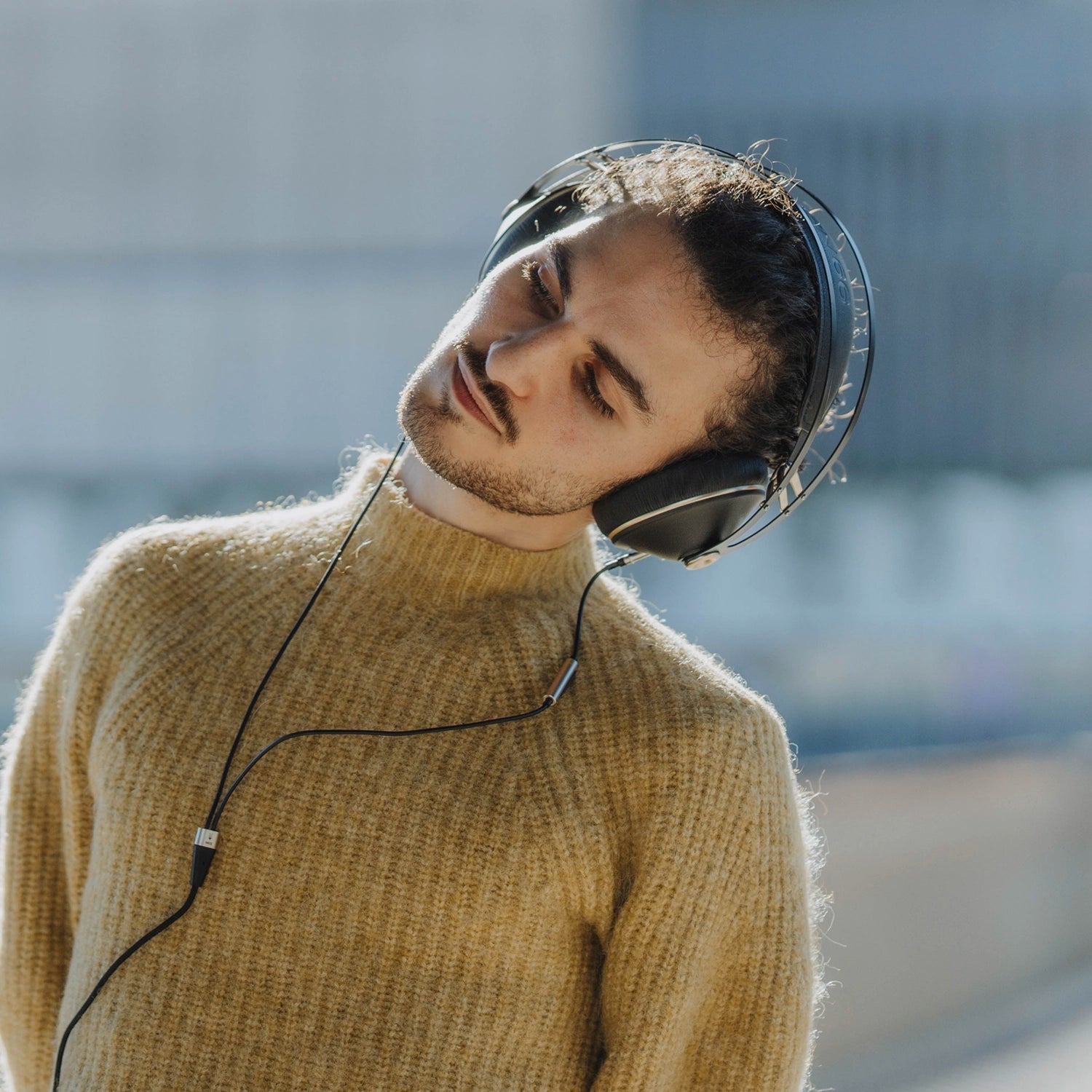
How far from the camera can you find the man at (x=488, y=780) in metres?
0.82

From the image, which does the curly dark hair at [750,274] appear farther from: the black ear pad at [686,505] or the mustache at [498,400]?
the mustache at [498,400]

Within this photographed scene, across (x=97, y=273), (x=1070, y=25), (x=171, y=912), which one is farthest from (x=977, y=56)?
(x=171, y=912)

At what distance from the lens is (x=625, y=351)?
852 mm

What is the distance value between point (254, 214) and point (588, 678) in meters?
4.05

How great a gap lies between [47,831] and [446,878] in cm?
38

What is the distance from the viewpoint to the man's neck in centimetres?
93

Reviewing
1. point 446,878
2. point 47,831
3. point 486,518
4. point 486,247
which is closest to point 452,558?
point 486,518

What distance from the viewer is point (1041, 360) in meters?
4.59

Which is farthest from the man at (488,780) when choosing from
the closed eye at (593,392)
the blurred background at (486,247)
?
the blurred background at (486,247)

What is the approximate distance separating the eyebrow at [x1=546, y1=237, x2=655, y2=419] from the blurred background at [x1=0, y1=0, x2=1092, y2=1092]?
10.9ft

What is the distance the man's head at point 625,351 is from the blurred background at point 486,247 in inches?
131

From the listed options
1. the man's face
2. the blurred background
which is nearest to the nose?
the man's face

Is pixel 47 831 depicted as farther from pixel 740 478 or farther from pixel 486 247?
pixel 486 247

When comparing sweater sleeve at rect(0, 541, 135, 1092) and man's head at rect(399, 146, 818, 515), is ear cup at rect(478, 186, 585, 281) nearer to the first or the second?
man's head at rect(399, 146, 818, 515)
